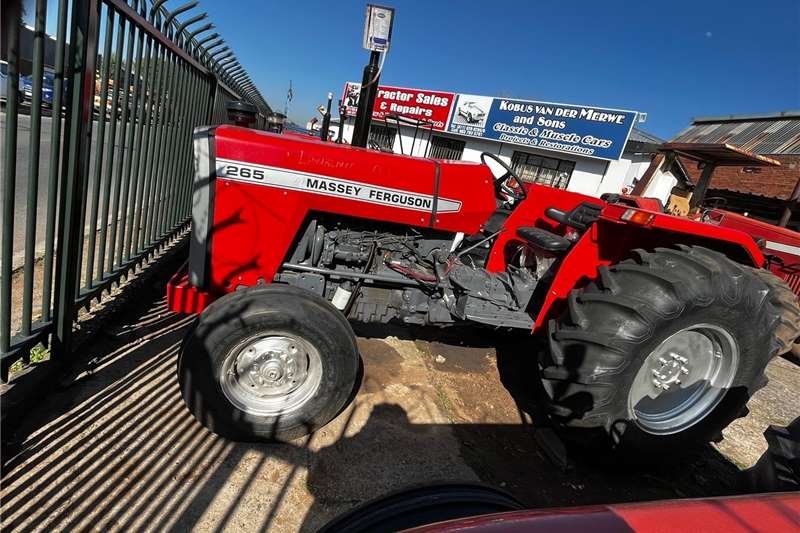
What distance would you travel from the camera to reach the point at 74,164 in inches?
81.7

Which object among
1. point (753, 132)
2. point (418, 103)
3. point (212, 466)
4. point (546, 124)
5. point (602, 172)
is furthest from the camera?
point (418, 103)

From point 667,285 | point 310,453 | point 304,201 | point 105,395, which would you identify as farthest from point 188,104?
point 667,285

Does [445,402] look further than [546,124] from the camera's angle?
No

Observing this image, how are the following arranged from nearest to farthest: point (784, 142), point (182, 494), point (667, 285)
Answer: point (182, 494) → point (667, 285) → point (784, 142)

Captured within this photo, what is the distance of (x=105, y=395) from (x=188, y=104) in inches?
104

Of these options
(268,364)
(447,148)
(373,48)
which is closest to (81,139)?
(268,364)

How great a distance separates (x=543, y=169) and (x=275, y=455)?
14768 millimetres

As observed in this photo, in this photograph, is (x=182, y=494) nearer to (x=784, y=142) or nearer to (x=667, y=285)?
(x=667, y=285)

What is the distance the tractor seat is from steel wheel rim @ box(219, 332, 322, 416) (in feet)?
4.93

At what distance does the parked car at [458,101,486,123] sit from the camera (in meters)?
16.2

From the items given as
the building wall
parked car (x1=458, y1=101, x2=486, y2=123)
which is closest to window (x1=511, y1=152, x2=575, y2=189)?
parked car (x1=458, y1=101, x2=486, y2=123)

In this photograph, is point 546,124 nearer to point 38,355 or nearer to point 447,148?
point 447,148

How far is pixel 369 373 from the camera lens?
2.92 meters

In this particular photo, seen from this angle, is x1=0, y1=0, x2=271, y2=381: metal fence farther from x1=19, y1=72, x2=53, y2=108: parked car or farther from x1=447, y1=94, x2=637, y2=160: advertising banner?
x1=447, y1=94, x2=637, y2=160: advertising banner
